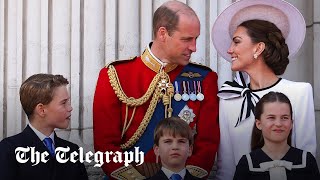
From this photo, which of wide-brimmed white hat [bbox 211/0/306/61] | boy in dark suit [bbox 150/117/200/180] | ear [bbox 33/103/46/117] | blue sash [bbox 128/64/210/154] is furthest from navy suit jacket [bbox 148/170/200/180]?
wide-brimmed white hat [bbox 211/0/306/61]

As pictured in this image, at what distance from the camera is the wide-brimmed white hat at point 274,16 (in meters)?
4.48

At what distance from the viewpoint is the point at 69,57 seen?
5363mm

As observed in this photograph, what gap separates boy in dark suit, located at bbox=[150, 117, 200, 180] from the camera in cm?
402

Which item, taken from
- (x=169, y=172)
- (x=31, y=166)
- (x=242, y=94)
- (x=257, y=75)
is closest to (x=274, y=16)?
(x=257, y=75)

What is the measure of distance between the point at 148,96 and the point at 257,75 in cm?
56

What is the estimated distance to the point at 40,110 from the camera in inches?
167

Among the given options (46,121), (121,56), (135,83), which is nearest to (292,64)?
(121,56)

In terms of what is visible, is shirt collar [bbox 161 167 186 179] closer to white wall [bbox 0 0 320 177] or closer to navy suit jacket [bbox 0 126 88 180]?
navy suit jacket [bbox 0 126 88 180]

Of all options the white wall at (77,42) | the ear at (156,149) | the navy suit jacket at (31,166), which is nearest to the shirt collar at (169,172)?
the ear at (156,149)

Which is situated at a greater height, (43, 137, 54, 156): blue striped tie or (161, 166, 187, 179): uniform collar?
(43, 137, 54, 156): blue striped tie

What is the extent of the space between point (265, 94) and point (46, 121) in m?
1.07

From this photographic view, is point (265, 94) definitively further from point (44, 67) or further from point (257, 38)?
point (44, 67)

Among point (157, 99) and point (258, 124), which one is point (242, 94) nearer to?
point (258, 124)

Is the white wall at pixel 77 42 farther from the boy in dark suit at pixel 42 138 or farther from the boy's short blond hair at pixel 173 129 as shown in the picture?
the boy's short blond hair at pixel 173 129
